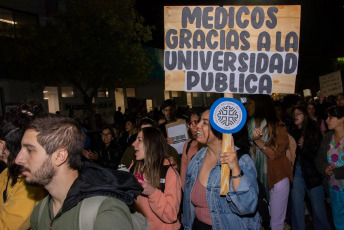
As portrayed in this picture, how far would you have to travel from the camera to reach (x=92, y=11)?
1680cm

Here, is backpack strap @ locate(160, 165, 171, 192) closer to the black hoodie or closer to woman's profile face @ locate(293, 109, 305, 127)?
the black hoodie

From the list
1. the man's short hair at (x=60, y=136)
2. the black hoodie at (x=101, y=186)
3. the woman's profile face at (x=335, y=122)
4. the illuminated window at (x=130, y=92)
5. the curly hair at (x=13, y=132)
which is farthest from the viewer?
the illuminated window at (x=130, y=92)

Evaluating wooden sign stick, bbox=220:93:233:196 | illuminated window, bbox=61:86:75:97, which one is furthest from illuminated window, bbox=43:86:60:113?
wooden sign stick, bbox=220:93:233:196

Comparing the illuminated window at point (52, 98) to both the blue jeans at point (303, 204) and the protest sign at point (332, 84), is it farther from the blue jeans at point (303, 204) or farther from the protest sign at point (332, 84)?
the blue jeans at point (303, 204)

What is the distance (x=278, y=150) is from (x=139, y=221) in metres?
3.00

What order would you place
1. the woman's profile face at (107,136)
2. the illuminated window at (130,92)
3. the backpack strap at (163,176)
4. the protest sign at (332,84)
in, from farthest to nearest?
the illuminated window at (130,92) → the protest sign at (332,84) → the woman's profile face at (107,136) → the backpack strap at (163,176)

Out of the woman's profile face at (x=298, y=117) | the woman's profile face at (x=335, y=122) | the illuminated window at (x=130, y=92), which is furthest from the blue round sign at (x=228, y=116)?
the illuminated window at (x=130, y=92)

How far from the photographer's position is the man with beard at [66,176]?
197cm

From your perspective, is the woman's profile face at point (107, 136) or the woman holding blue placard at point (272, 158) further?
the woman's profile face at point (107, 136)

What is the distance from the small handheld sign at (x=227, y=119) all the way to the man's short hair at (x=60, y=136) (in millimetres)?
1284

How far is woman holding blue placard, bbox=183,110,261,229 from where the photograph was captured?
2.76 meters

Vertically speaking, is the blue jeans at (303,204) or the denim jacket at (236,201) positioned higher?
the denim jacket at (236,201)

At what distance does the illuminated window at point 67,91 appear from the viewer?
867 inches

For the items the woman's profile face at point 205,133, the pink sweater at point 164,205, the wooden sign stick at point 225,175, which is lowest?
the pink sweater at point 164,205
